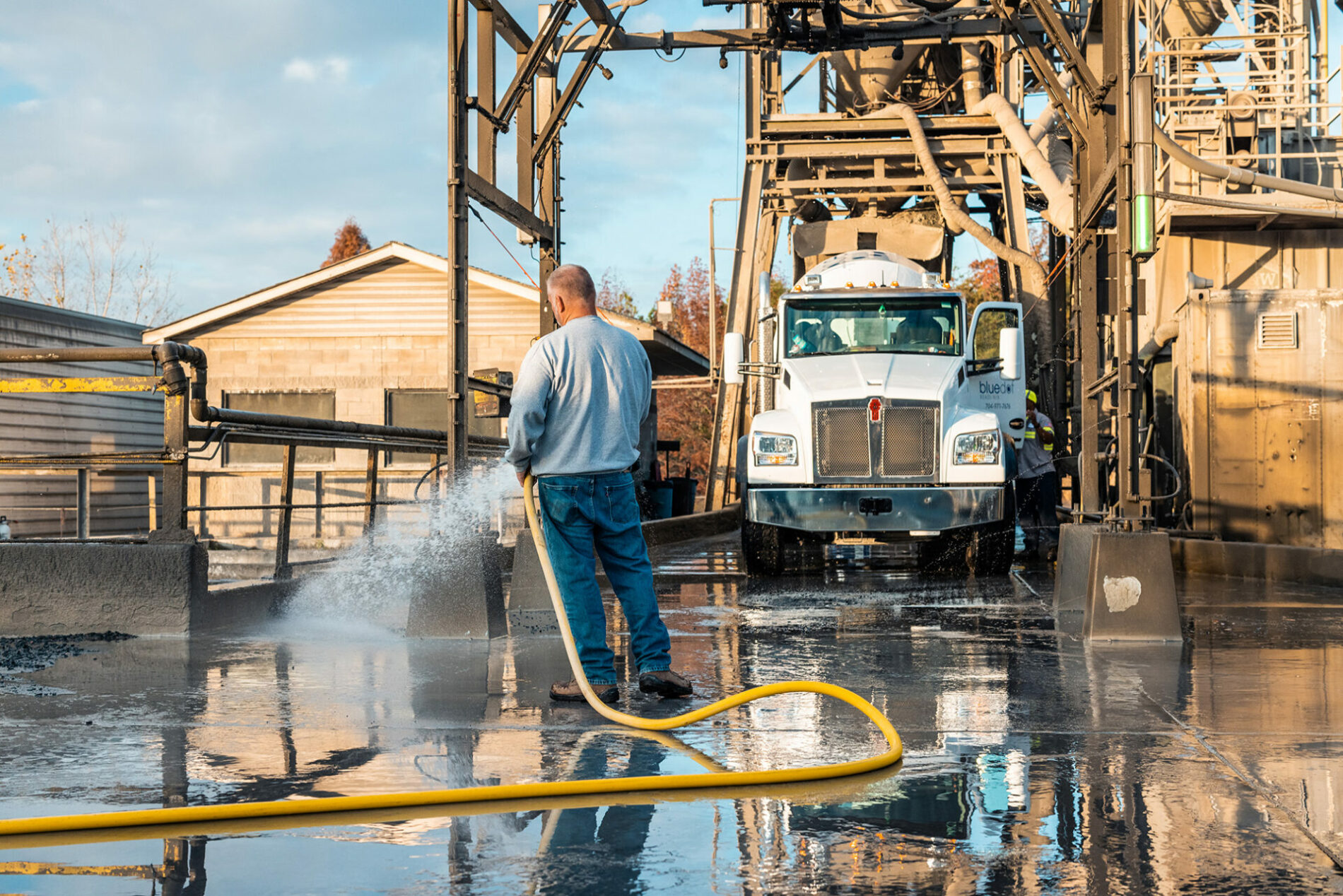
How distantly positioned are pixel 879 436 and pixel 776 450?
103 cm

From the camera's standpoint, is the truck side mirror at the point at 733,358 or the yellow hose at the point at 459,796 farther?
the truck side mirror at the point at 733,358

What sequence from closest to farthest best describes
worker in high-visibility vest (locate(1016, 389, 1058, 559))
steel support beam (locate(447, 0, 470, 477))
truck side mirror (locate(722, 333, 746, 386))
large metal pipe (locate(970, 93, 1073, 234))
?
steel support beam (locate(447, 0, 470, 477))
truck side mirror (locate(722, 333, 746, 386))
worker in high-visibility vest (locate(1016, 389, 1058, 559))
large metal pipe (locate(970, 93, 1073, 234))

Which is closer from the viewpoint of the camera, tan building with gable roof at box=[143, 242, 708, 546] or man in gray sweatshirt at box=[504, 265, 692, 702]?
man in gray sweatshirt at box=[504, 265, 692, 702]

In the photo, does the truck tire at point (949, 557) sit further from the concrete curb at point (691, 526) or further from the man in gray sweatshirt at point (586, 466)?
the man in gray sweatshirt at point (586, 466)

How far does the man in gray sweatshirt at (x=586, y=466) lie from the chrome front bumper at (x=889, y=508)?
22.6 feet

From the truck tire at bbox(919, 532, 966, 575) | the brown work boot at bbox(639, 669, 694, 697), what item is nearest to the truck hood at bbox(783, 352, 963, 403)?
the truck tire at bbox(919, 532, 966, 575)

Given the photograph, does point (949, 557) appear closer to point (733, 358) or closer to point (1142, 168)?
point (733, 358)

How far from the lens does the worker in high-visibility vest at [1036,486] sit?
17156 millimetres

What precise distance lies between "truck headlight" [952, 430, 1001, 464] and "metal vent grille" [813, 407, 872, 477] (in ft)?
2.89

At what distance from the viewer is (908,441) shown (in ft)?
43.4

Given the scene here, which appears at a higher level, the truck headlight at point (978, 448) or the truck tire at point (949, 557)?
the truck headlight at point (978, 448)

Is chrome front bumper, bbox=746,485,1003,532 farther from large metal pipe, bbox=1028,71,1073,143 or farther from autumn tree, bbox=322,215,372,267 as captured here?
autumn tree, bbox=322,215,372,267

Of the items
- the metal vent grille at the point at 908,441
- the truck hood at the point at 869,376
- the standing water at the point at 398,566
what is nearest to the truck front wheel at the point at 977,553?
the metal vent grille at the point at 908,441

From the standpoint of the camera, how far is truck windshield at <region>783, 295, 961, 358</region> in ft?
47.9
